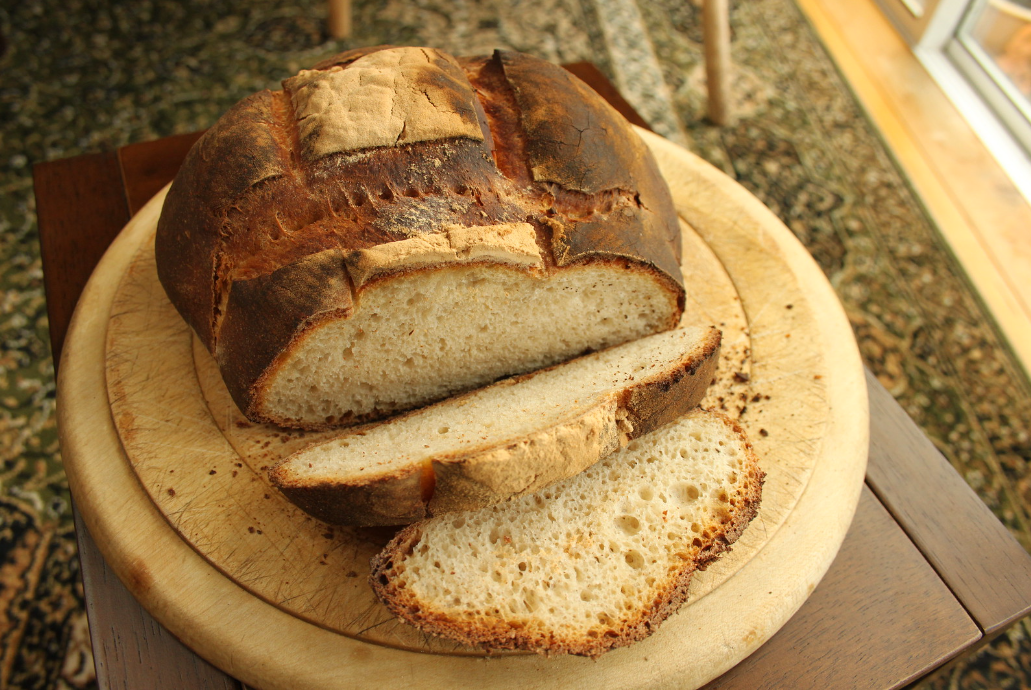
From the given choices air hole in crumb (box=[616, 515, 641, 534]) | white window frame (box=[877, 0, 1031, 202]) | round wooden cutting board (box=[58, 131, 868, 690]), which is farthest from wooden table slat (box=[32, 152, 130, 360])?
white window frame (box=[877, 0, 1031, 202])

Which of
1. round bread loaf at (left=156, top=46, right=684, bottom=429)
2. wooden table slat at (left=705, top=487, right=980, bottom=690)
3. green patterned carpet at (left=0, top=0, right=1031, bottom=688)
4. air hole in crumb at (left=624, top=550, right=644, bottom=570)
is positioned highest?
round bread loaf at (left=156, top=46, right=684, bottom=429)

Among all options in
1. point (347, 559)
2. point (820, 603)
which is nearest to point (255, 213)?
point (347, 559)

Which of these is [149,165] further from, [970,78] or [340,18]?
[970,78]


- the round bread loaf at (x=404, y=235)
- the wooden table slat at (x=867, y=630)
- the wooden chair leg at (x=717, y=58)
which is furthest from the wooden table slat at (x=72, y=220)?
the wooden chair leg at (x=717, y=58)

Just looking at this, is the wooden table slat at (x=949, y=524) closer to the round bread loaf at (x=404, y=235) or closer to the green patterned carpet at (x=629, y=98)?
the round bread loaf at (x=404, y=235)

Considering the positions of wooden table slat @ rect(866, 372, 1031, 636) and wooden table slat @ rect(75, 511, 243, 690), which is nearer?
wooden table slat @ rect(75, 511, 243, 690)

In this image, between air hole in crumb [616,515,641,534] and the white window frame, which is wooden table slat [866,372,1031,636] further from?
the white window frame

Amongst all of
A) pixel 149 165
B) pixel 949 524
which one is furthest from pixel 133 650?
A: pixel 949 524

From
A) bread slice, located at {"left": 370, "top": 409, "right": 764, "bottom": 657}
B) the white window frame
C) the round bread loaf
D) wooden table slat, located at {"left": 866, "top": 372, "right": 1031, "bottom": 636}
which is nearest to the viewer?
bread slice, located at {"left": 370, "top": 409, "right": 764, "bottom": 657}
